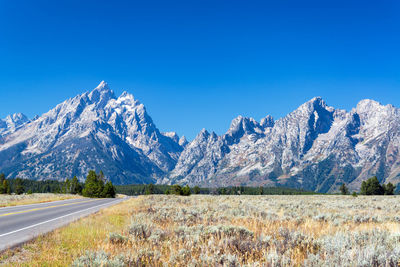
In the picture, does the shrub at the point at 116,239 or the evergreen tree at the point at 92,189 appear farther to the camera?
the evergreen tree at the point at 92,189

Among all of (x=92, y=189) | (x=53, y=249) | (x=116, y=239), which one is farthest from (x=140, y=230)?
(x=92, y=189)

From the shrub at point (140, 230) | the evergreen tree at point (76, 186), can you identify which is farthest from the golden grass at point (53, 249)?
the evergreen tree at point (76, 186)

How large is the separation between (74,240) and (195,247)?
601cm

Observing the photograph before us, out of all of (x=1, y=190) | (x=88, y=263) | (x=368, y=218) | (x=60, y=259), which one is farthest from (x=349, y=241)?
(x=1, y=190)

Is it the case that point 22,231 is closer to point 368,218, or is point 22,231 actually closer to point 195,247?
point 195,247

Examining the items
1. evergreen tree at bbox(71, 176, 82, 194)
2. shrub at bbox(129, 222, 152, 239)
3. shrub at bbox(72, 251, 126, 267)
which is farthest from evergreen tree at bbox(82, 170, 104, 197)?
shrub at bbox(72, 251, 126, 267)

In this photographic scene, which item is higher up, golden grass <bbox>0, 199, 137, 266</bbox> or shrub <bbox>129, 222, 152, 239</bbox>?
shrub <bbox>129, 222, 152, 239</bbox>

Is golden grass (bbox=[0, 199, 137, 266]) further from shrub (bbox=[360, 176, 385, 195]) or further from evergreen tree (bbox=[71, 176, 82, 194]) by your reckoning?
evergreen tree (bbox=[71, 176, 82, 194])

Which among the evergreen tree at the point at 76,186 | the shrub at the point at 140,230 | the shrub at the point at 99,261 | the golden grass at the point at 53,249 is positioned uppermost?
the shrub at the point at 99,261

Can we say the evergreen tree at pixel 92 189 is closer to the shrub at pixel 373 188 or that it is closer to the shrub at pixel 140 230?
the shrub at pixel 140 230

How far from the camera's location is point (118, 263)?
21.0ft

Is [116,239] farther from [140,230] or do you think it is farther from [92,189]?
Result: [92,189]

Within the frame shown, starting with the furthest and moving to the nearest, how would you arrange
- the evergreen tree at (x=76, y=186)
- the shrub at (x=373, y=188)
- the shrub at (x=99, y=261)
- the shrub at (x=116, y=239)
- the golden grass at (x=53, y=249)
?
the evergreen tree at (x=76, y=186) < the shrub at (x=373, y=188) < the shrub at (x=116, y=239) < the golden grass at (x=53, y=249) < the shrub at (x=99, y=261)

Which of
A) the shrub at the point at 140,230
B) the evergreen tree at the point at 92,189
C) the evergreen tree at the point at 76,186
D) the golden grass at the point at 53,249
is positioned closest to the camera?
the golden grass at the point at 53,249
